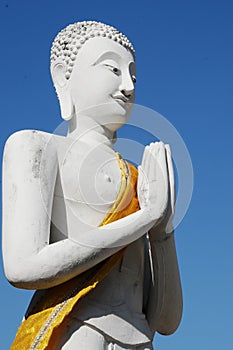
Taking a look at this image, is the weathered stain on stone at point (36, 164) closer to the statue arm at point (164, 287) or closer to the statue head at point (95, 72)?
the statue head at point (95, 72)

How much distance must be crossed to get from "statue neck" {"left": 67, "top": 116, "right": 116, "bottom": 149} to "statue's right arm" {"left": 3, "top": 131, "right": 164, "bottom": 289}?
0.40 meters

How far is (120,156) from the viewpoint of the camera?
5801mm

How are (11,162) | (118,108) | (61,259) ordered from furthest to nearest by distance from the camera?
(118,108)
(11,162)
(61,259)

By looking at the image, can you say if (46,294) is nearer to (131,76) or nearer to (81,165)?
(81,165)

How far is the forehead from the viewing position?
5.73m

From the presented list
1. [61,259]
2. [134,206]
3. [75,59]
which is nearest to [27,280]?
[61,259]

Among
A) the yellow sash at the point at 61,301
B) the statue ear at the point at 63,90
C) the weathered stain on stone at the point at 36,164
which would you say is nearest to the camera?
the yellow sash at the point at 61,301

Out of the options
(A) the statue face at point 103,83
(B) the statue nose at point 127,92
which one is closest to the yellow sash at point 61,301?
(A) the statue face at point 103,83

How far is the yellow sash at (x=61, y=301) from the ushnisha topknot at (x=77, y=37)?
3.51 feet

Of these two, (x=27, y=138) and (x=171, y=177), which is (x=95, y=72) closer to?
(x=27, y=138)

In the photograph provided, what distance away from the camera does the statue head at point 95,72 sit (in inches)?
224

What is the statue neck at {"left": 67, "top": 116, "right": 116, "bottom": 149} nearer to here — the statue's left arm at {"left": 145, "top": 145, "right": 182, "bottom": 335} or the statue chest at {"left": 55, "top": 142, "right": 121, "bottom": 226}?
the statue chest at {"left": 55, "top": 142, "right": 121, "bottom": 226}

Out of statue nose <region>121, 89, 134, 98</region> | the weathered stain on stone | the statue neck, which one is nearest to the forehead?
statue nose <region>121, 89, 134, 98</region>

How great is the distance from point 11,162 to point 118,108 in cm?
94
